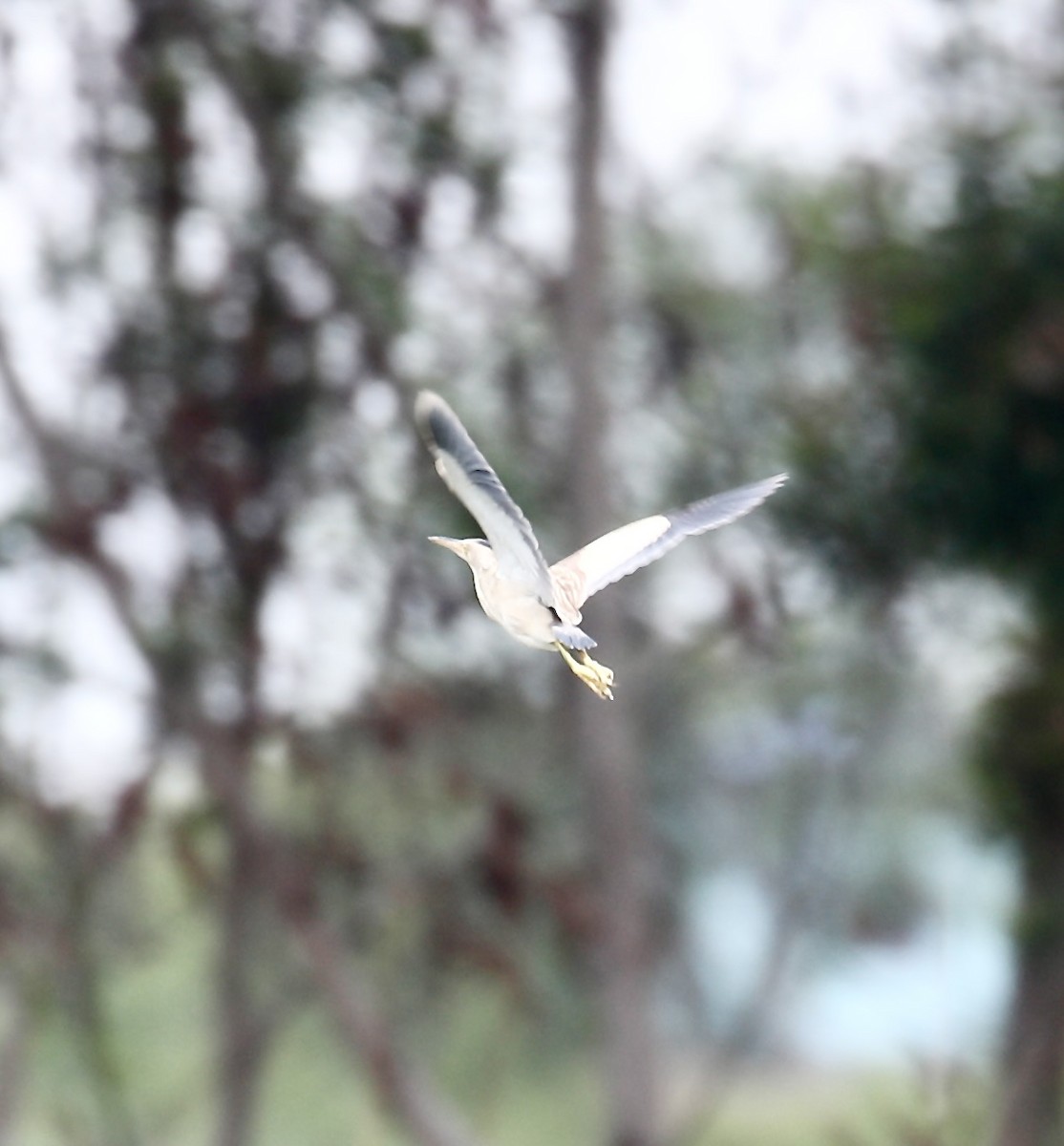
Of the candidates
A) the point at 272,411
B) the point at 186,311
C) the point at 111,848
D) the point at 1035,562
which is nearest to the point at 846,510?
the point at 1035,562

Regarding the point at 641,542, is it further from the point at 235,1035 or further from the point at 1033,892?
the point at 1033,892

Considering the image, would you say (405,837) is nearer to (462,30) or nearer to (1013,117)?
(462,30)

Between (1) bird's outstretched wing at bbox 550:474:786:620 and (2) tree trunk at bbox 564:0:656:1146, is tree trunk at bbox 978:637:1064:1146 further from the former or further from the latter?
(1) bird's outstretched wing at bbox 550:474:786:620

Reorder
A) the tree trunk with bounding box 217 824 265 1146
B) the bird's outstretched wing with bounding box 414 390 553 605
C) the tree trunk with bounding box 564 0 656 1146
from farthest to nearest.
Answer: the tree trunk with bounding box 217 824 265 1146, the tree trunk with bounding box 564 0 656 1146, the bird's outstretched wing with bounding box 414 390 553 605

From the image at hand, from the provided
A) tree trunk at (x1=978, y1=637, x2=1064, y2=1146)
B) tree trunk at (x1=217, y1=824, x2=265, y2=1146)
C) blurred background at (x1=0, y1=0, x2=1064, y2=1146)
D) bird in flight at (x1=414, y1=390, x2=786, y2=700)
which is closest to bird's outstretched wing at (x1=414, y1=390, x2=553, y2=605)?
bird in flight at (x1=414, y1=390, x2=786, y2=700)

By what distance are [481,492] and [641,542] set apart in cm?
10

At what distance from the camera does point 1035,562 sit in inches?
83.4

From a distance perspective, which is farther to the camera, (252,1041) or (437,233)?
(252,1041)

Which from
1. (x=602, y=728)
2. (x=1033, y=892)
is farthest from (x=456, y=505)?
(x=1033, y=892)

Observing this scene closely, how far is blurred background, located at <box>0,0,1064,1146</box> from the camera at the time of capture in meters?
2.00

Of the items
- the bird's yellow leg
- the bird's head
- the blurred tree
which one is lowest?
the bird's yellow leg

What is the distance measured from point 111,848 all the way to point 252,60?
0.97m

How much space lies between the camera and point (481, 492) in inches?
11.4

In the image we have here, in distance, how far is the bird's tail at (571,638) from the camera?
0.29 m
